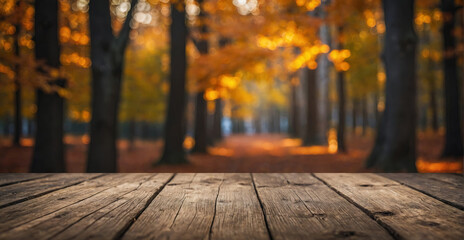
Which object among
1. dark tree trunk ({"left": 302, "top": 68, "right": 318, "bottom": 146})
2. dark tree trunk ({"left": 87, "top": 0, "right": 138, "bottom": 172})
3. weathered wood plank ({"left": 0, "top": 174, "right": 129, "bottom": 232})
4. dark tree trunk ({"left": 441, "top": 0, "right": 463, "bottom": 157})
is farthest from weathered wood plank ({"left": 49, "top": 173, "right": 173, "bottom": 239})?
dark tree trunk ({"left": 302, "top": 68, "right": 318, "bottom": 146})

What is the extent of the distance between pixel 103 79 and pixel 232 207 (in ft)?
18.7

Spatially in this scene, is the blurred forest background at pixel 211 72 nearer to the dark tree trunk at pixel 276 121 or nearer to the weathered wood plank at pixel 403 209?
the weathered wood plank at pixel 403 209

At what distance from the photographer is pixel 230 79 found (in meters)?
12.0

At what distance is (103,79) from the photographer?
6676 millimetres

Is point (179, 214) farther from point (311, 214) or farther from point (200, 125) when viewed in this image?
point (200, 125)

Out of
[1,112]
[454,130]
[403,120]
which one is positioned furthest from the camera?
[1,112]

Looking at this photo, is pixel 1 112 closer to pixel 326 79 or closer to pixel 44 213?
pixel 326 79

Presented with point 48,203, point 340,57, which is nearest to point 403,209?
point 48,203

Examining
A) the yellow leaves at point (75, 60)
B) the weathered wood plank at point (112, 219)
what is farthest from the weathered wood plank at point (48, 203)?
the yellow leaves at point (75, 60)

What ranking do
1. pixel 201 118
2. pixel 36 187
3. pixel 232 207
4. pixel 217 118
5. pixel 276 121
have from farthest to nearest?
pixel 276 121, pixel 217 118, pixel 201 118, pixel 36 187, pixel 232 207

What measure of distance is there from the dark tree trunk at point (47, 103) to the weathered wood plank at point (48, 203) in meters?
4.83

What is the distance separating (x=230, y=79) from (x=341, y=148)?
5079 mm

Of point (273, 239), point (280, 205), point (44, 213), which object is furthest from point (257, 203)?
point (44, 213)

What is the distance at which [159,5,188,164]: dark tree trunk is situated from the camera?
10266 millimetres
